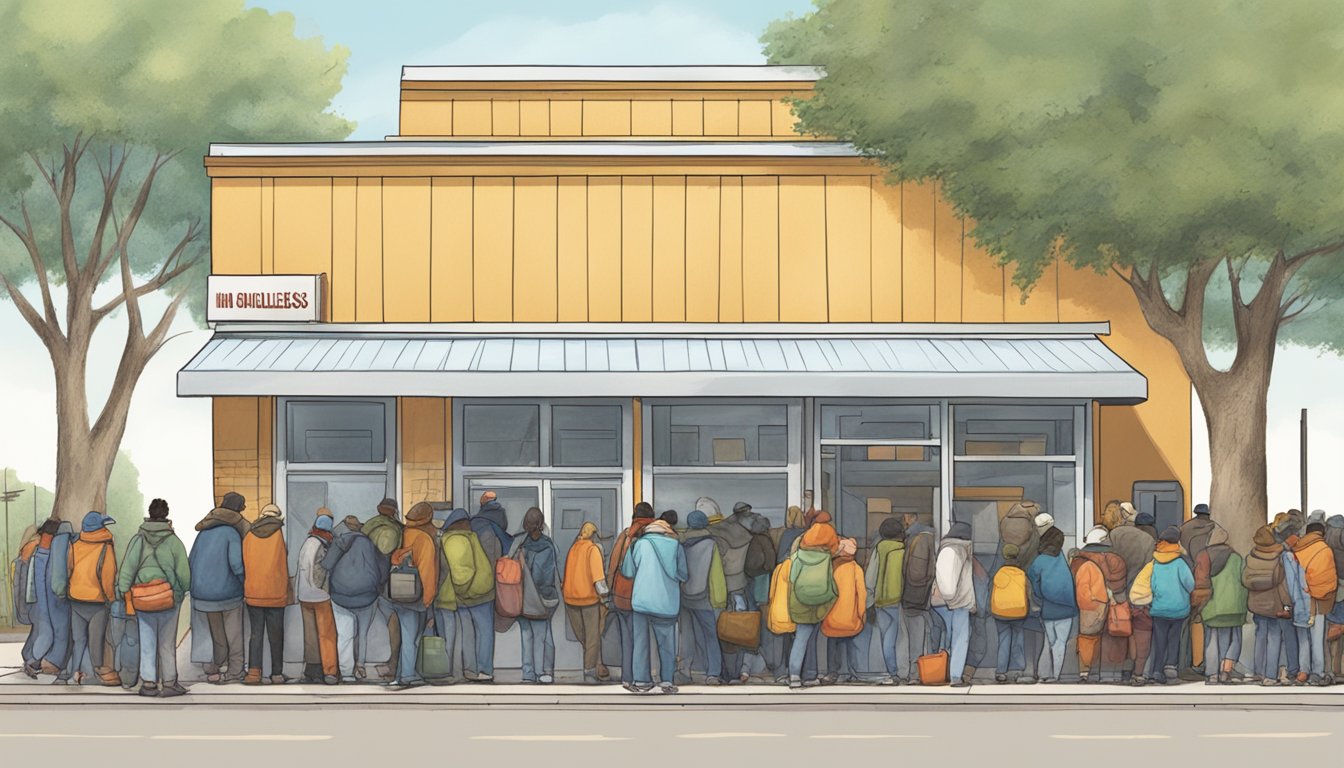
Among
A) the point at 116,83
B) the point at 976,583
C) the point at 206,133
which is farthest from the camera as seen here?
the point at 206,133

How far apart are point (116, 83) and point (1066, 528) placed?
1800 centimetres

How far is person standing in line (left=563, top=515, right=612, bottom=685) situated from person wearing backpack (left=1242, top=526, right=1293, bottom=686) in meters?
6.10

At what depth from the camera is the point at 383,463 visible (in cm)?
2184

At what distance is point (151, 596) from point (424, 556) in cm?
250

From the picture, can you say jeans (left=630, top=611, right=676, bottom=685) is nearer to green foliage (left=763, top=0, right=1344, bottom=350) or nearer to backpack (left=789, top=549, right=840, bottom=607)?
backpack (left=789, top=549, right=840, bottom=607)

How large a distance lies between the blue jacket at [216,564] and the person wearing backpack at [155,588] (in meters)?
0.19

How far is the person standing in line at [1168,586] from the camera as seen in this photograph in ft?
58.1

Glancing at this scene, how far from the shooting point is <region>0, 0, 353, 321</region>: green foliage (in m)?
30.5

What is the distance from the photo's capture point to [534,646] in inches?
712

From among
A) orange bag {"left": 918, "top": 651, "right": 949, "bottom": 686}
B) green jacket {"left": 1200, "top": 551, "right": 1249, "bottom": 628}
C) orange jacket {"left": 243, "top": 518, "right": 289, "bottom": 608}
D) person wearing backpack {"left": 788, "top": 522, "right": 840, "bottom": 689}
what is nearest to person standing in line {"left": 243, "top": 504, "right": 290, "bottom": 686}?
orange jacket {"left": 243, "top": 518, "right": 289, "bottom": 608}

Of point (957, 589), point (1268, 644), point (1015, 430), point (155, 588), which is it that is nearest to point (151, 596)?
point (155, 588)
